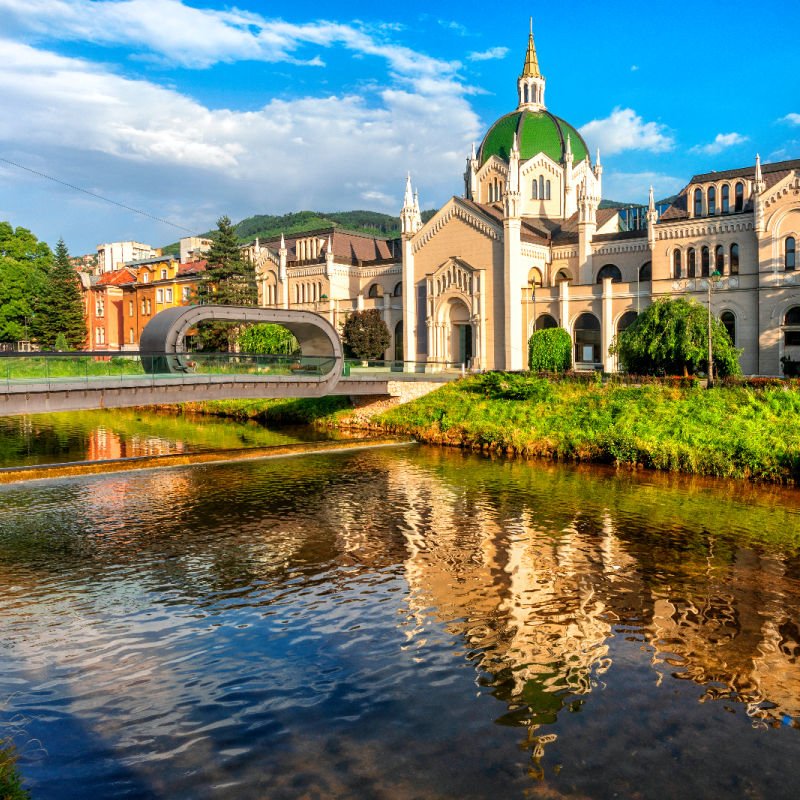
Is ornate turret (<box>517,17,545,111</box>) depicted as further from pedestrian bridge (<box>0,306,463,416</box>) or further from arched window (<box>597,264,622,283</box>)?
pedestrian bridge (<box>0,306,463,416</box>)

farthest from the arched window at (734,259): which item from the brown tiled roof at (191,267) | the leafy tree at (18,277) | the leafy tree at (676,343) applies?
the leafy tree at (18,277)

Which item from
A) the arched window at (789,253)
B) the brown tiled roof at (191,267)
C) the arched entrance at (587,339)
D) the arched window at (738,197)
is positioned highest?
the brown tiled roof at (191,267)

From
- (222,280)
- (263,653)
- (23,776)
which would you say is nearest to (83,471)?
(263,653)

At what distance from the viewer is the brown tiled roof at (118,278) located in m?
91.9

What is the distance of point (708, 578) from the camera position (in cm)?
1645

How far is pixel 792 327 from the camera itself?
47.2 metres

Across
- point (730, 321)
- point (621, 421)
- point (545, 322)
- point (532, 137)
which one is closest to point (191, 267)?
point (532, 137)

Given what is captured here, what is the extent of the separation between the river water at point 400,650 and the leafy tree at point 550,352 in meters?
24.7

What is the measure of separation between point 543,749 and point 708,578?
27.4 ft

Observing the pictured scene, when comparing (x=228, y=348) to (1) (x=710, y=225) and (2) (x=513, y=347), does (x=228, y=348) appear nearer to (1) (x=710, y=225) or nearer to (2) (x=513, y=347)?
(2) (x=513, y=347)

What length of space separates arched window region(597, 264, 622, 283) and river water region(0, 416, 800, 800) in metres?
37.5

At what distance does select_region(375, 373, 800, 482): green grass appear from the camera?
2927cm

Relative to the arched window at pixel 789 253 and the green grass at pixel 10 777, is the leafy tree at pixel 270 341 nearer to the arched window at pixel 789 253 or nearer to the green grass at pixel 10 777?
the arched window at pixel 789 253

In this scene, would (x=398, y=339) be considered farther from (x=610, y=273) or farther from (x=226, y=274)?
(x=610, y=273)
